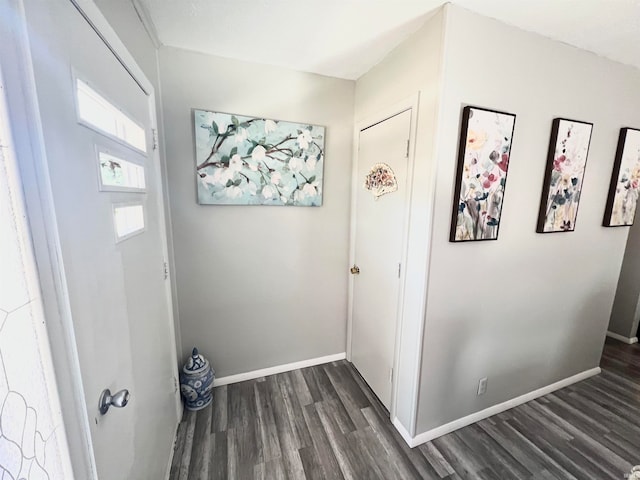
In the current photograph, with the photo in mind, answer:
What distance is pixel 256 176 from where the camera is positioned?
1811 millimetres

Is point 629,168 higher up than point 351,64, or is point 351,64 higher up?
point 351,64

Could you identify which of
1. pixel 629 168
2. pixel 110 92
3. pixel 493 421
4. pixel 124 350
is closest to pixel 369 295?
pixel 493 421

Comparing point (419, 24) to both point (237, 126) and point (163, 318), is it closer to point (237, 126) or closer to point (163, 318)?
point (237, 126)

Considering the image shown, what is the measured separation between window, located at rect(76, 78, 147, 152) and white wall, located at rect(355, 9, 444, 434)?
4.48 ft

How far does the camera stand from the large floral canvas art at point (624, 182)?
1.75m

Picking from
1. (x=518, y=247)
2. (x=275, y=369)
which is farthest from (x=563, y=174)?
(x=275, y=369)

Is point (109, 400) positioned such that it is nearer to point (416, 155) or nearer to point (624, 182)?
point (416, 155)

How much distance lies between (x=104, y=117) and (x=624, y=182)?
3.03m

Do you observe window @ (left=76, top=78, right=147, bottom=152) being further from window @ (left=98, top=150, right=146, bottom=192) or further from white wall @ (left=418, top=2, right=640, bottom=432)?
white wall @ (left=418, top=2, right=640, bottom=432)

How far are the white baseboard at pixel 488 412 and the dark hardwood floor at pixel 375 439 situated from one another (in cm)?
3

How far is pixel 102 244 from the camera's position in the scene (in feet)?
2.59

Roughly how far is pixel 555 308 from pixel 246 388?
235 centimetres

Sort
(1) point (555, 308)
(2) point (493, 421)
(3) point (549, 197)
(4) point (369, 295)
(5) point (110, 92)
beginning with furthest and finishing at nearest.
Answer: (4) point (369, 295), (1) point (555, 308), (2) point (493, 421), (3) point (549, 197), (5) point (110, 92)

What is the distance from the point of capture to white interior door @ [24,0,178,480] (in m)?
0.60
